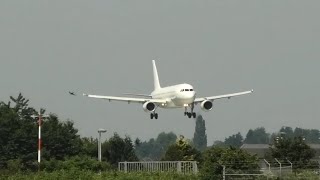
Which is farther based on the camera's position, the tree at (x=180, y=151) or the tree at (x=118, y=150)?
the tree at (x=118, y=150)

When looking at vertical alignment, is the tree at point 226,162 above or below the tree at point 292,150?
below

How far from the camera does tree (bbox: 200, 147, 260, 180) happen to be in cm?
4550

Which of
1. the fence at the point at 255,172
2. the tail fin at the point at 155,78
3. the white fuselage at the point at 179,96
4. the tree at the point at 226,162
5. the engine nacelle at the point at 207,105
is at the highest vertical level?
the tail fin at the point at 155,78

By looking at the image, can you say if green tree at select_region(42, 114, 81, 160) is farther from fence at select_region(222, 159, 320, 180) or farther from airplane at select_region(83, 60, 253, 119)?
fence at select_region(222, 159, 320, 180)

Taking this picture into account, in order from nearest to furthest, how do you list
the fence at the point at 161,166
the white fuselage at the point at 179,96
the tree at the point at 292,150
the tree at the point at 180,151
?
1. the fence at the point at 161,166
2. the tree at the point at 292,150
3. the white fuselage at the point at 179,96
4. the tree at the point at 180,151

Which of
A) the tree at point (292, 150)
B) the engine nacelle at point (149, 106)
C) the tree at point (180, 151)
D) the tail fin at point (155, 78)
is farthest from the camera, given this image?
the tail fin at point (155, 78)

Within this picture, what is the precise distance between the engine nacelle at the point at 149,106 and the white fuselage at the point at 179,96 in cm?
202

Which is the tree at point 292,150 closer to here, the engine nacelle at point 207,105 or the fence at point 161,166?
the fence at point 161,166

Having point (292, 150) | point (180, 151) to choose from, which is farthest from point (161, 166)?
point (180, 151)

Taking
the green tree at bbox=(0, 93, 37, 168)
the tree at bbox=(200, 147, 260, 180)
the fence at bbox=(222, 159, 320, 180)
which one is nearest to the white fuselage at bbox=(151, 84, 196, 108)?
the green tree at bbox=(0, 93, 37, 168)

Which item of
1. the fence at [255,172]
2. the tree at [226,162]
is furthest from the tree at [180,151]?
the fence at [255,172]

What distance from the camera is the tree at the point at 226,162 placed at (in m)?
45.5

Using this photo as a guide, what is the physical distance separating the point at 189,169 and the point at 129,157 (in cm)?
Answer: 3592

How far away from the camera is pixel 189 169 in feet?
195
